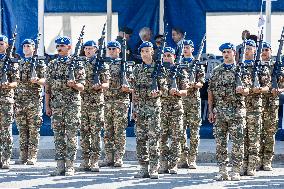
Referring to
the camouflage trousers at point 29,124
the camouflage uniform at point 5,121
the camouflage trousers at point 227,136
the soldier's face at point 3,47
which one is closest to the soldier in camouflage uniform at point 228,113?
the camouflage trousers at point 227,136

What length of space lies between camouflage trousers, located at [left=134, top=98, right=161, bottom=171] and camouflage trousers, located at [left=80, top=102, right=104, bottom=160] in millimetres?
991

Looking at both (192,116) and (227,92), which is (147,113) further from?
(192,116)

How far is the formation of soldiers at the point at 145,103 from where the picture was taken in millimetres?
12242

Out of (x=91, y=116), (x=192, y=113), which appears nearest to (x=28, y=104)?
(x=91, y=116)

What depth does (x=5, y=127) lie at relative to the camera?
524 inches

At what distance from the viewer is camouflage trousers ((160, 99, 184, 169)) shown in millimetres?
12766

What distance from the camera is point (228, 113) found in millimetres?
12141

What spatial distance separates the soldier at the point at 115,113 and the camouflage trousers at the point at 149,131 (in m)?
1.19

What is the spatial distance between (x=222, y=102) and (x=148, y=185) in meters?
1.56

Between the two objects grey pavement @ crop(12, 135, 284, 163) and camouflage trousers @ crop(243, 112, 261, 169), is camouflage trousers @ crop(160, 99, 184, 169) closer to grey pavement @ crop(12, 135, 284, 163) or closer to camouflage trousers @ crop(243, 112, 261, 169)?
camouflage trousers @ crop(243, 112, 261, 169)

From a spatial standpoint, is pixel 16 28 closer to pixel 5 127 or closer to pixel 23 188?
pixel 5 127

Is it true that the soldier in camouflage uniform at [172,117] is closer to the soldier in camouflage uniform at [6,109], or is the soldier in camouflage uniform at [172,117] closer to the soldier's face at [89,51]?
the soldier's face at [89,51]

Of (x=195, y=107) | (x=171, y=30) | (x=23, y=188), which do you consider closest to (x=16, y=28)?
(x=171, y=30)

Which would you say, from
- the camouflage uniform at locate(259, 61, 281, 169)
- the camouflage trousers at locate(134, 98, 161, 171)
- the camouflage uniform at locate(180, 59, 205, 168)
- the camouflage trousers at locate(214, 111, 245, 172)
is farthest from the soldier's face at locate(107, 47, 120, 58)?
the camouflage uniform at locate(259, 61, 281, 169)
